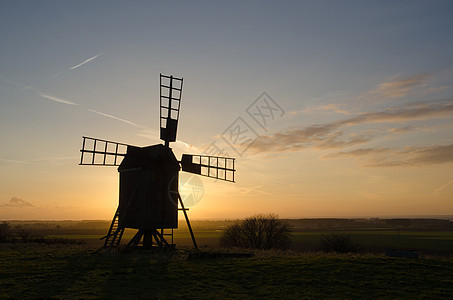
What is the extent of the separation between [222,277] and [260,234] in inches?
1173

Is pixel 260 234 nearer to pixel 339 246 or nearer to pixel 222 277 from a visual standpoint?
pixel 339 246

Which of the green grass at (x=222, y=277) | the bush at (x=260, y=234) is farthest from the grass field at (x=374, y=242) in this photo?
the green grass at (x=222, y=277)

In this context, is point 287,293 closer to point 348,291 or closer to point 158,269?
point 348,291

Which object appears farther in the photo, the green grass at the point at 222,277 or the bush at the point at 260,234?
the bush at the point at 260,234

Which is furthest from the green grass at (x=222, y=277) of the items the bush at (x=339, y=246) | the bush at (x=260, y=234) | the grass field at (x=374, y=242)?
the bush at (x=260, y=234)

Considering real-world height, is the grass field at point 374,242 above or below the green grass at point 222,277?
below

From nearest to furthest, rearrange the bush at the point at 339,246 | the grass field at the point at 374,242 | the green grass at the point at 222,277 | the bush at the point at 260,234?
1. the green grass at the point at 222,277
2. the bush at the point at 339,246
3. the bush at the point at 260,234
4. the grass field at the point at 374,242

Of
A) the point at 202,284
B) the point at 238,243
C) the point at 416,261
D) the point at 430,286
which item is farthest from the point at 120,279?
the point at 238,243

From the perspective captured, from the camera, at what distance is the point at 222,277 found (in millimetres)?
16766

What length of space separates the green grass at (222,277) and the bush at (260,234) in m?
23.4

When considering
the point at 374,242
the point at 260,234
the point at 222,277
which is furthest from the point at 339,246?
the point at 374,242

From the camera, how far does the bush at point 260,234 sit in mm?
45250

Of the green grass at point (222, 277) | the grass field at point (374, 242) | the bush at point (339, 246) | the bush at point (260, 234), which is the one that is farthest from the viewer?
the grass field at point (374, 242)

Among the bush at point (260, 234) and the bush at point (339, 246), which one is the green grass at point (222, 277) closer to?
the bush at point (339, 246)
